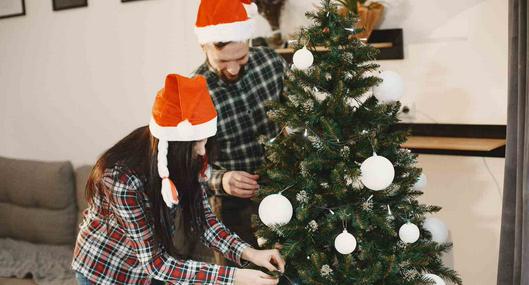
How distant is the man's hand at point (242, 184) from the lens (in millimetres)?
1992

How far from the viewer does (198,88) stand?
1.56 metres

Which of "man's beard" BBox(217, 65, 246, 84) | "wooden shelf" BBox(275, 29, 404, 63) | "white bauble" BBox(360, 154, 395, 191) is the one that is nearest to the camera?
"white bauble" BBox(360, 154, 395, 191)

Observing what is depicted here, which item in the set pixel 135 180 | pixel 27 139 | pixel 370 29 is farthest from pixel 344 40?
pixel 27 139

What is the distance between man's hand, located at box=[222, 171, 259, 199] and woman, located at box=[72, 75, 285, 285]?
0.23 meters

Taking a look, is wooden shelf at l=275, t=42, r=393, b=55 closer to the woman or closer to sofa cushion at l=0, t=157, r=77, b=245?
the woman

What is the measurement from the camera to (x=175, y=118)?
1554 millimetres

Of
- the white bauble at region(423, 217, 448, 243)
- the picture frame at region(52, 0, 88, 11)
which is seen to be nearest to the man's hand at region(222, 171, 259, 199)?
the white bauble at region(423, 217, 448, 243)

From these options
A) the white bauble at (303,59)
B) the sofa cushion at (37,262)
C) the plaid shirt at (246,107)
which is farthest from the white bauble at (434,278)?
the sofa cushion at (37,262)

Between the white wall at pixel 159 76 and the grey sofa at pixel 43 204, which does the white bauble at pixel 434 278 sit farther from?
the grey sofa at pixel 43 204

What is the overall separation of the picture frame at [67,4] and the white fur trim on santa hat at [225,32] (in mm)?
1626

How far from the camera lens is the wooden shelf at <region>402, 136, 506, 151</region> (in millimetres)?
2201

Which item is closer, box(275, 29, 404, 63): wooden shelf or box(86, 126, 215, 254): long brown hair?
box(86, 126, 215, 254): long brown hair

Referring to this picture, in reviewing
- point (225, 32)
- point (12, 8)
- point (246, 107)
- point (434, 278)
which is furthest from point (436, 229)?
point (12, 8)

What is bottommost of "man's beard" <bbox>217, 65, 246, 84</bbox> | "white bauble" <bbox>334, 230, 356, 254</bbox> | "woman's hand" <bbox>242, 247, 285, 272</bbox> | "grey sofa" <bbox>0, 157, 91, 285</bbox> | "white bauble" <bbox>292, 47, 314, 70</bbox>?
"grey sofa" <bbox>0, 157, 91, 285</bbox>
